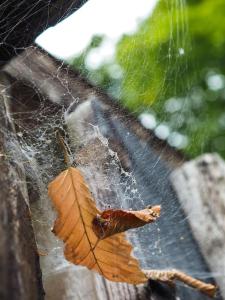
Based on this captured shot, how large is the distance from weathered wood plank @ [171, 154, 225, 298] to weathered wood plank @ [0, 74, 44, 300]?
0.99m

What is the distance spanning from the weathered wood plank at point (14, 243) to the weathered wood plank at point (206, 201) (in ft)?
3.25

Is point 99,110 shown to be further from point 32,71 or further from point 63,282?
point 63,282

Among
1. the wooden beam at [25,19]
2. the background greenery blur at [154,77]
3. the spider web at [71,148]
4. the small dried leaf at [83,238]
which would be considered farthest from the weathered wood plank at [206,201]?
the wooden beam at [25,19]

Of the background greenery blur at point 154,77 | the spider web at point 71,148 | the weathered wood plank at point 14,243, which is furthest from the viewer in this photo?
the background greenery blur at point 154,77

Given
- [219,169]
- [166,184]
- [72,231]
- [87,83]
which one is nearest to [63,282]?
[72,231]

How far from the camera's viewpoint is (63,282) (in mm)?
942

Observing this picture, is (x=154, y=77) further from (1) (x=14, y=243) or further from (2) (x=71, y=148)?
(1) (x=14, y=243)

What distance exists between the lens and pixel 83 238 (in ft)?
2.59

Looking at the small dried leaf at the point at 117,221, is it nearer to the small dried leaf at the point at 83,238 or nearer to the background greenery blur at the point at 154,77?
the small dried leaf at the point at 83,238

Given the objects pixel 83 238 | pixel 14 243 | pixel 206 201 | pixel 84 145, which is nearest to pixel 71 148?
pixel 84 145

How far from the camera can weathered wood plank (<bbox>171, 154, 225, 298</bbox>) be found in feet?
4.85

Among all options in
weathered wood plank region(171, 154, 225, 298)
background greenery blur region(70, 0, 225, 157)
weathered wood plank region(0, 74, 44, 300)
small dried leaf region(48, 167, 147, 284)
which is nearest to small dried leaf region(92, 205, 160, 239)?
small dried leaf region(48, 167, 147, 284)

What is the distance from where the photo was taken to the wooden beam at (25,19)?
0.82 meters

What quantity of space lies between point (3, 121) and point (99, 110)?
1.31 feet
